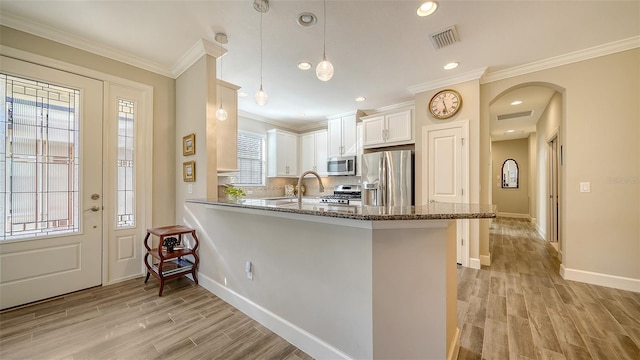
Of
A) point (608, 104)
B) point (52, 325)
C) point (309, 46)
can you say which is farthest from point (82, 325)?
point (608, 104)

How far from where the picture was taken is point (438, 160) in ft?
11.3

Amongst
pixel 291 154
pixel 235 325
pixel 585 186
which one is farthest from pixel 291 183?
pixel 585 186

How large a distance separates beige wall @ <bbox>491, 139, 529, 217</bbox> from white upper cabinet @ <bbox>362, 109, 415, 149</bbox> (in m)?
5.06

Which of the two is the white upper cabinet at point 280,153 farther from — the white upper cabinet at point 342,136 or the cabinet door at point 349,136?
the cabinet door at point 349,136

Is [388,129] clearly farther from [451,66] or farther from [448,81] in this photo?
[451,66]

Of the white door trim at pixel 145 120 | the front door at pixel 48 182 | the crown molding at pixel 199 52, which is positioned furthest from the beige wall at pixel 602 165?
the front door at pixel 48 182

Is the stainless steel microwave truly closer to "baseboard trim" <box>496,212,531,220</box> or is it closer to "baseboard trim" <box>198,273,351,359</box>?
"baseboard trim" <box>198,273,351,359</box>

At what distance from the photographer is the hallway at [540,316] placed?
1.64 m

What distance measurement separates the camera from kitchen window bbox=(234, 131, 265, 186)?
16.2 ft

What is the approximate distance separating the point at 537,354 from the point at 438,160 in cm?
236

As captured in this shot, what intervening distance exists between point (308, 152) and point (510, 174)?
685 centimetres

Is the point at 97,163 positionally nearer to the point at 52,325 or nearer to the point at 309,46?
the point at 52,325

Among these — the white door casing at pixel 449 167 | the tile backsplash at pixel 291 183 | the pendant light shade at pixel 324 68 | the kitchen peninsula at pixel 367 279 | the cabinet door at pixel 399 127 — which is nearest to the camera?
the kitchen peninsula at pixel 367 279

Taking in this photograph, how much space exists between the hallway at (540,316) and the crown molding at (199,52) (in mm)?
3478
